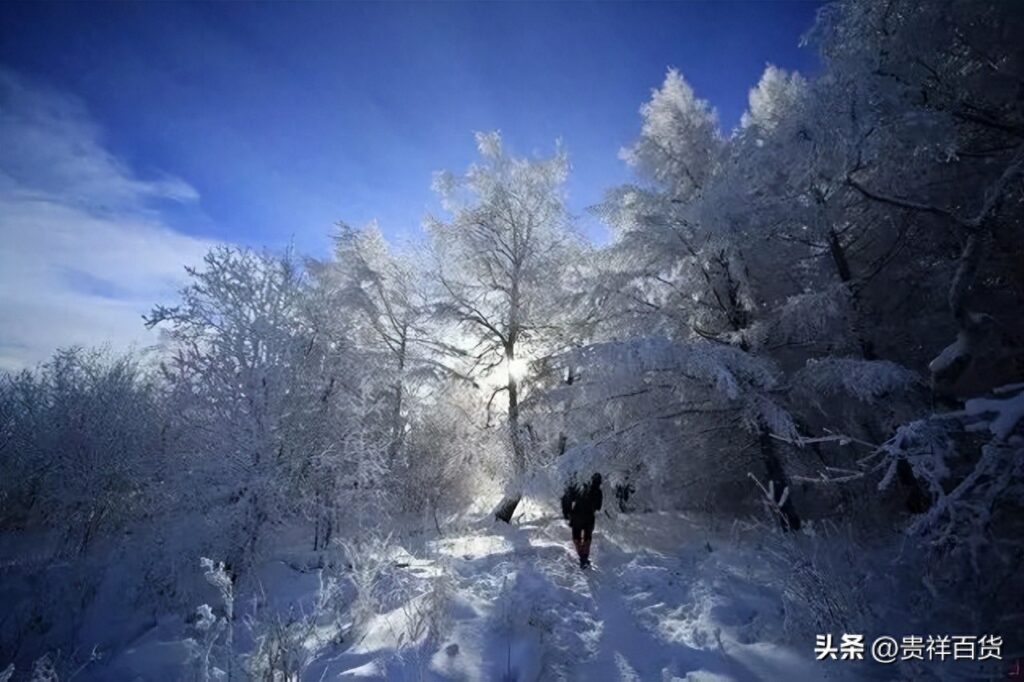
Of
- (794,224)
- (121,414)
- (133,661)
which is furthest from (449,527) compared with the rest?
(121,414)

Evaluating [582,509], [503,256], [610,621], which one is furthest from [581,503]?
[503,256]

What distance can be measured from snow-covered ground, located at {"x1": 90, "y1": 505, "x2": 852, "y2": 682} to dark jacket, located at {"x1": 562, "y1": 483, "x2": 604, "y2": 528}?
2.23 feet

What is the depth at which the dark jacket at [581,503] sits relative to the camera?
7227 mm

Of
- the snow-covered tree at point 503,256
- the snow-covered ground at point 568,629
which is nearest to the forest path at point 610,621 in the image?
the snow-covered ground at point 568,629

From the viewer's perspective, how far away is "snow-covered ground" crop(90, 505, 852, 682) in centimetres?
379

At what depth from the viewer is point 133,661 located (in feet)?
14.3

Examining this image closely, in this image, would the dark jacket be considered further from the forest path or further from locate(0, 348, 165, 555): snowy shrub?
locate(0, 348, 165, 555): snowy shrub

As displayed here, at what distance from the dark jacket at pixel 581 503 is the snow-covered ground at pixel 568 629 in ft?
2.23

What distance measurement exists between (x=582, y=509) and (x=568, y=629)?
8.48 feet

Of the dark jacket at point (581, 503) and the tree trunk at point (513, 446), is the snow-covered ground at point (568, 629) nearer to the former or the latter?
the dark jacket at point (581, 503)

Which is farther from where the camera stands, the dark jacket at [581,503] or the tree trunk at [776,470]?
the tree trunk at [776,470]

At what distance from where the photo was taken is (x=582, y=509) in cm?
723

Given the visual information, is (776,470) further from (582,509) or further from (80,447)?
(80,447)

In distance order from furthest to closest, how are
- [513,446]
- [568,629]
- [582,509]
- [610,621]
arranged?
[513,446] → [582,509] → [610,621] → [568,629]
